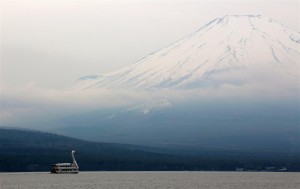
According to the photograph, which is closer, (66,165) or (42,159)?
(66,165)

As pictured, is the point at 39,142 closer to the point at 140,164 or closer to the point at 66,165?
the point at 140,164

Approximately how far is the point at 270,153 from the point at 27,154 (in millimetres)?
48327

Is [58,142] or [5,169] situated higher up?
[58,142]

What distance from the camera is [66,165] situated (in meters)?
137
